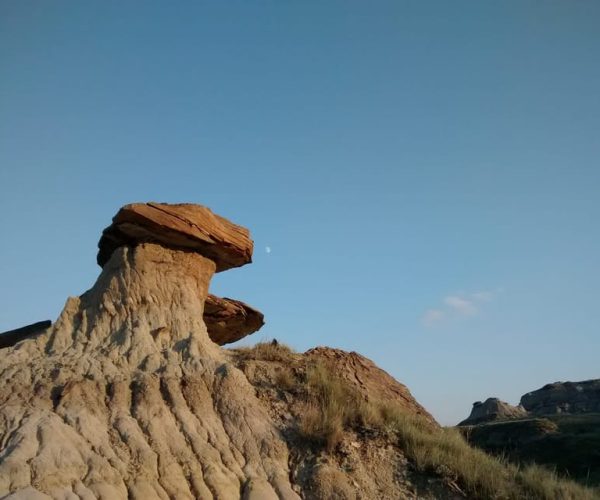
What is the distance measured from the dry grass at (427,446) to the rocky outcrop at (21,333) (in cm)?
659

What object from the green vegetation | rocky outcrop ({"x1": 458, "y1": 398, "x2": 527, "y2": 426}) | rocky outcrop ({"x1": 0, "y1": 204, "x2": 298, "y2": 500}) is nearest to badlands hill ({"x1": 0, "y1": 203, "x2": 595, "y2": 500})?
rocky outcrop ({"x1": 0, "y1": 204, "x2": 298, "y2": 500})

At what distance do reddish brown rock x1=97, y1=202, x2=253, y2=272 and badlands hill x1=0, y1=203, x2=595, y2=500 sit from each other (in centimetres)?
4

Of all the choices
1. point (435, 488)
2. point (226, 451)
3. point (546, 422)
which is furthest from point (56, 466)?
point (546, 422)

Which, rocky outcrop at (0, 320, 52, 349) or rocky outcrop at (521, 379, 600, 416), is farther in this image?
rocky outcrop at (521, 379, 600, 416)

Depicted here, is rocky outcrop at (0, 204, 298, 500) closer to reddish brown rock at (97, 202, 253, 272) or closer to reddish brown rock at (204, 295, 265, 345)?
reddish brown rock at (97, 202, 253, 272)

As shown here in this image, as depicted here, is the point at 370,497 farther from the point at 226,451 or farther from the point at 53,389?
the point at 53,389

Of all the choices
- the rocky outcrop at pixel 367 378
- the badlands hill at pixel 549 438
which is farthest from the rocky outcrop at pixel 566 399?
the rocky outcrop at pixel 367 378

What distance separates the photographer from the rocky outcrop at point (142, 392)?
34.8ft

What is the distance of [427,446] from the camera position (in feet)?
42.4

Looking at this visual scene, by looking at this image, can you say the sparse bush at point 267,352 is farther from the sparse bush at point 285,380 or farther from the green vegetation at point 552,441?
the green vegetation at point 552,441

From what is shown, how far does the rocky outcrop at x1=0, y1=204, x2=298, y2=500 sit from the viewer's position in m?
10.6

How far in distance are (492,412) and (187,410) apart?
178 ft

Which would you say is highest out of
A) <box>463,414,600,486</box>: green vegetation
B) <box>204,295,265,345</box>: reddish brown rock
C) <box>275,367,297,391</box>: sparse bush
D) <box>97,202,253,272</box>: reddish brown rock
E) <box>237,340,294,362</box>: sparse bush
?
<box>97,202,253,272</box>: reddish brown rock

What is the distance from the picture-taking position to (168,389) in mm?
12633
